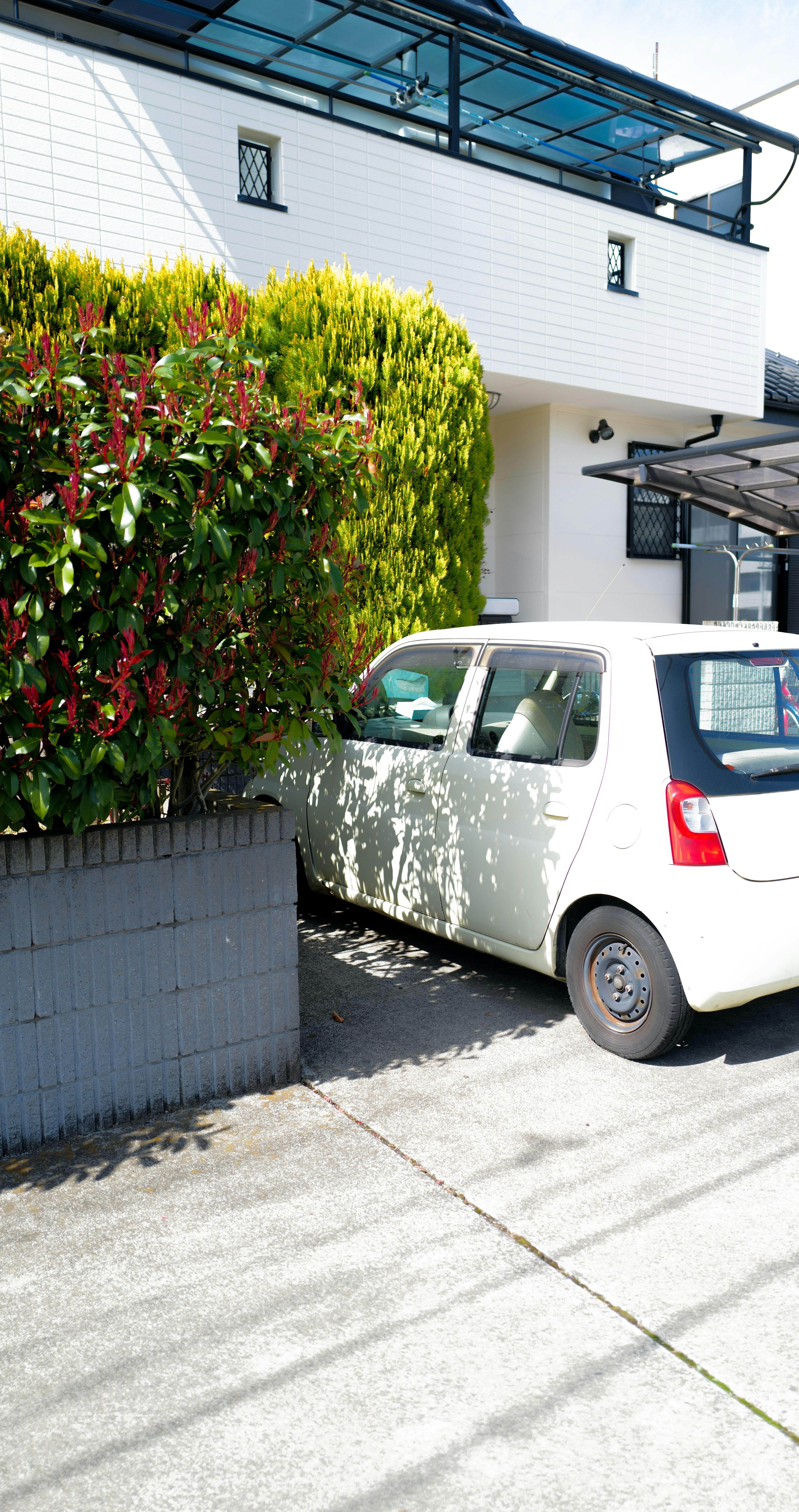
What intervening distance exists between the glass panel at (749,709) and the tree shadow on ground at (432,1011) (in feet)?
3.82

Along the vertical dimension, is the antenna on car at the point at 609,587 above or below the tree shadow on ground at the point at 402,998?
above

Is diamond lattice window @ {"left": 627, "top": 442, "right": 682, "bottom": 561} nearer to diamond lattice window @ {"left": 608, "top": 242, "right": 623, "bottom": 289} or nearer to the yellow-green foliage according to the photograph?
diamond lattice window @ {"left": 608, "top": 242, "right": 623, "bottom": 289}

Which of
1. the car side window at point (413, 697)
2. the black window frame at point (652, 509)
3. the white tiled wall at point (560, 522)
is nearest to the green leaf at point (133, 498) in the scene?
the car side window at point (413, 697)

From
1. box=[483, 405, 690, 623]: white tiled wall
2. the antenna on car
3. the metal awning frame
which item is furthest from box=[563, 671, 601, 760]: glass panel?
the antenna on car

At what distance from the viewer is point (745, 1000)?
3.93 meters

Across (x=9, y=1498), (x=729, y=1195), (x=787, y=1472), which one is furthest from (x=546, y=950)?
(x=9, y=1498)

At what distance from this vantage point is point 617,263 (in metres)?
13.0

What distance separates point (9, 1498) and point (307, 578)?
2549 mm

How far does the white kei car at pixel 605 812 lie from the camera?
386 cm

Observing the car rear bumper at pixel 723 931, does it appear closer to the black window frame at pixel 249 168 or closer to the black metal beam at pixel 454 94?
the black window frame at pixel 249 168

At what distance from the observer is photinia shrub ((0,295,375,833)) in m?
3.08

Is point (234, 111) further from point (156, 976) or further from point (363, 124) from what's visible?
point (156, 976)

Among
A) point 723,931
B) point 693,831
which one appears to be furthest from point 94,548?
point 723,931

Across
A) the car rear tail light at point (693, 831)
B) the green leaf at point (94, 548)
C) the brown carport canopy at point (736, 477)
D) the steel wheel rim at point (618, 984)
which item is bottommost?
the steel wheel rim at point (618, 984)
